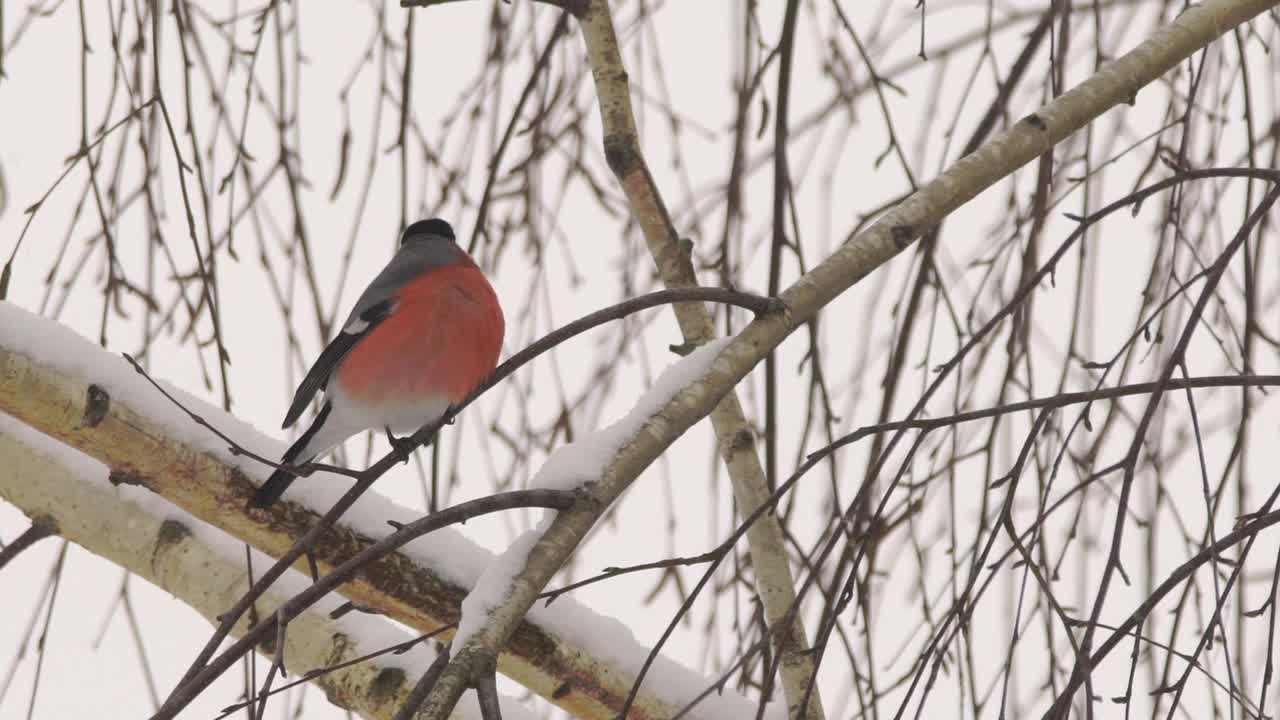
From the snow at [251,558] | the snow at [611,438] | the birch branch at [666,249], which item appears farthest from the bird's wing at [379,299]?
the snow at [611,438]

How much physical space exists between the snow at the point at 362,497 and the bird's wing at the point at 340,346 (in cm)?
30

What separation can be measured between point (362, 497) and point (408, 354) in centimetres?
55

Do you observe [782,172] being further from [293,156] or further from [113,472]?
[113,472]

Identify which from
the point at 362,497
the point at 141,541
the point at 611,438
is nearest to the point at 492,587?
the point at 611,438

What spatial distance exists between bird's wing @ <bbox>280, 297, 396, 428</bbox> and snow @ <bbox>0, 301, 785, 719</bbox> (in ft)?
0.99

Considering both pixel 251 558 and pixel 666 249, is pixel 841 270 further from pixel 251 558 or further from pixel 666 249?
pixel 251 558

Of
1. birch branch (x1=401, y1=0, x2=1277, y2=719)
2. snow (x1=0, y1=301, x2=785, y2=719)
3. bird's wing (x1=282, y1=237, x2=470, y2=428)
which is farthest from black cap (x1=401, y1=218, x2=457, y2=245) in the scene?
birch branch (x1=401, y1=0, x2=1277, y2=719)

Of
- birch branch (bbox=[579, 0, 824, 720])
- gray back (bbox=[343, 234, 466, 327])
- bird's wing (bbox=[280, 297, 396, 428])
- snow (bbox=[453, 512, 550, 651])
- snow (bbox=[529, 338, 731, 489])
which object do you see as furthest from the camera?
gray back (bbox=[343, 234, 466, 327])

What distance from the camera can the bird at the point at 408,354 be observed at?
2311mm

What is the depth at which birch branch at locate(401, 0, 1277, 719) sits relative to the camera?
110 cm

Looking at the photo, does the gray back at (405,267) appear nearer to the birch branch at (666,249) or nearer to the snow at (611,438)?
the birch branch at (666,249)

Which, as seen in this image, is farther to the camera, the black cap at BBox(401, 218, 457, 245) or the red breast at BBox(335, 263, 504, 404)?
the black cap at BBox(401, 218, 457, 245)

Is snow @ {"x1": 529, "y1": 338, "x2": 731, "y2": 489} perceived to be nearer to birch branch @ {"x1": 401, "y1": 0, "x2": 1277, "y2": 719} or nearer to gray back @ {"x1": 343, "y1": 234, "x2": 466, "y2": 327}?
birch branch @ {"x1": 401, "y1": 0, "x2": 1277, "y2": 719}

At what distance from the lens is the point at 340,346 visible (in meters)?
2.34
